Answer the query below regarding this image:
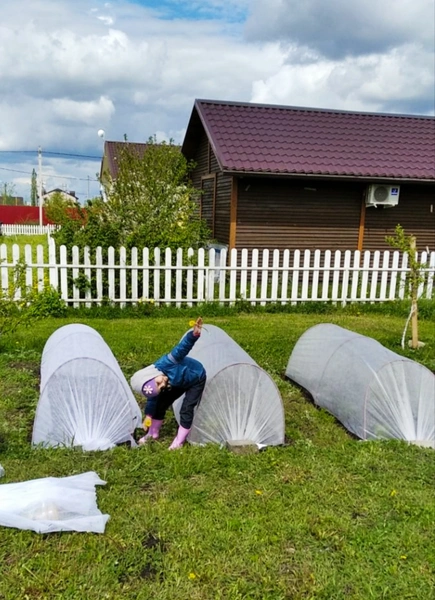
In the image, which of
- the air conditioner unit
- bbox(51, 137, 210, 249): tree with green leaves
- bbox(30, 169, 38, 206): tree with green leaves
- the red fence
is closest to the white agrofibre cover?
bbox(51, 137, 210, 249): tree with green leaves

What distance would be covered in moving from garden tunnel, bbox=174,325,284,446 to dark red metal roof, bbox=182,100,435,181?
7.97m

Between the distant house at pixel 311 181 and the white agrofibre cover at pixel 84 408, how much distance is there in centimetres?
810

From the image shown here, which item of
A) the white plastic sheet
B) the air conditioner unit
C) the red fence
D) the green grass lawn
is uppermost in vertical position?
the air conditioner unit

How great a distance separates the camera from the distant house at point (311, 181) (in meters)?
12.1

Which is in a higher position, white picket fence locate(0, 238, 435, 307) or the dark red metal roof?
the dark red metal roof

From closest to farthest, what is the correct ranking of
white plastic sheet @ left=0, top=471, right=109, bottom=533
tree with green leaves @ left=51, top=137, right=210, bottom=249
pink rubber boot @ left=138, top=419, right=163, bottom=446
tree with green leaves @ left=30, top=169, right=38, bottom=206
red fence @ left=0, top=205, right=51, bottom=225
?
1. white plastic sheet @ left=0, top=471, right=109, bottom=533
2. pink rubber boot @ left=138, top=419, right=163, bottom=446
3. tree with green leaves @ left=51, top=137, right=210, bottom=249
4. red fence @ left=0, top=205, right=51, bottom=225
5. tree with green leaves @ left=30, top=169, right=38, bottom=206

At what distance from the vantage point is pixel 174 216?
10102 millimetres

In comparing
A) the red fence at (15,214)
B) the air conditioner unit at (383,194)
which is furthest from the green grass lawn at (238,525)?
the red fence at (15,214)

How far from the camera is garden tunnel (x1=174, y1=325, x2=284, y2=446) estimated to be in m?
4.05

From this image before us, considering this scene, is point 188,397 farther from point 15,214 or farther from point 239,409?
point 15,214

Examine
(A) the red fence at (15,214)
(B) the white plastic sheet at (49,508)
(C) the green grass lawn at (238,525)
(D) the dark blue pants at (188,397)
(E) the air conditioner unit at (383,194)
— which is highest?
(E) the air conditioner unit at (383,194)

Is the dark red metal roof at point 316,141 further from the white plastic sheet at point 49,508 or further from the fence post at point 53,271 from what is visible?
the white plastic sheet at point 49,508

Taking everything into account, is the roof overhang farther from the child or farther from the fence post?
the child

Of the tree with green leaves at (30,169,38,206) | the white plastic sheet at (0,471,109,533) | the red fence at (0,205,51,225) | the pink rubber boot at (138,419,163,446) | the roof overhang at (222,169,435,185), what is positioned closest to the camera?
the white plastic sheet at (0,471,109,533)
